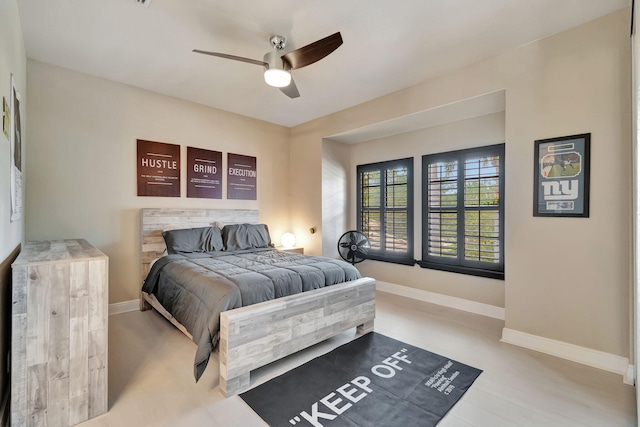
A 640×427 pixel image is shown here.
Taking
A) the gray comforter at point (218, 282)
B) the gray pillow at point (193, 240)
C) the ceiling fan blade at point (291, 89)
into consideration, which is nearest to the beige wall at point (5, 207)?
the gray comforter at point (218, 282)

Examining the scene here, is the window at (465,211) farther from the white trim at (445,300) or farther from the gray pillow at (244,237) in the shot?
the gray pillow at (244,237)

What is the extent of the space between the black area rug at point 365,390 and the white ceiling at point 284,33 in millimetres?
2717

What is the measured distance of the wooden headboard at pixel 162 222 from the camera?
11.8ft

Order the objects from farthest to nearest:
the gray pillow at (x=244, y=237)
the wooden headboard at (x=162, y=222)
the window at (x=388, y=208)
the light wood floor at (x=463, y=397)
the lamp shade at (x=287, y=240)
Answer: the lamp shade at (x=287, y=240)
the window at (x=388, y=208)
the gray pillow at (x=244, y=237)
the wooden headboard at (x=162, y=222)
the light wood floor at (x=463, y=397)

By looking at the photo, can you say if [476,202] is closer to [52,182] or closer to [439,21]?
[439,21]

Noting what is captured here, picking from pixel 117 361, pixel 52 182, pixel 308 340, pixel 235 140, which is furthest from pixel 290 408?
pixel 235 140

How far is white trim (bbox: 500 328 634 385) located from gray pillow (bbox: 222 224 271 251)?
3.00m

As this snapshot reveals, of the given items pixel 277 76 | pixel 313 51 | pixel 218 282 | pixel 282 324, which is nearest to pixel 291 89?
pixel 277 76

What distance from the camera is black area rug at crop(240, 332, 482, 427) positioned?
1.76m

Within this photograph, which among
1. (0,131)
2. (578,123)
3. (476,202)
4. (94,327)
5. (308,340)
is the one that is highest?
(578,123)

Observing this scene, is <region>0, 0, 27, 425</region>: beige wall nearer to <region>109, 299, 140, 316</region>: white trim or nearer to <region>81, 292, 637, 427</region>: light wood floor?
<region>81, 292, 637, 427</region>: light wood floor

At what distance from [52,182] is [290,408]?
3281mm

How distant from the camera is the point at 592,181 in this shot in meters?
2.39

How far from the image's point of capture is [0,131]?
1.63 m
